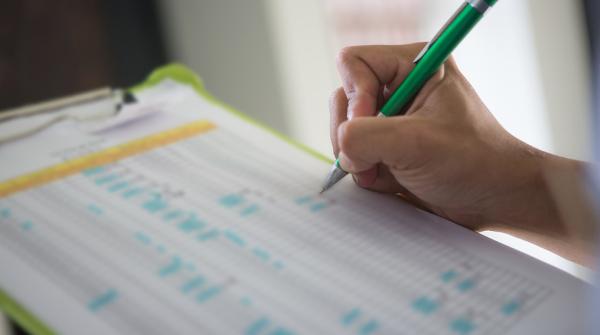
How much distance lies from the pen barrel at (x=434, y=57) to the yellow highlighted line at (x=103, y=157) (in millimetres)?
172

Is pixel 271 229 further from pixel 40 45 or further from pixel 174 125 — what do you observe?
pixel 40 45

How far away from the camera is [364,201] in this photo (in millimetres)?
429

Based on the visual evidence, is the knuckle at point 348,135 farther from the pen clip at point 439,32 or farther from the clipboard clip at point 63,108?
the clipboard clip at point 63,108

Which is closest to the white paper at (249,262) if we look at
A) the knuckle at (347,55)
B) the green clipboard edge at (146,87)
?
the green clipboard edge at (146,87)

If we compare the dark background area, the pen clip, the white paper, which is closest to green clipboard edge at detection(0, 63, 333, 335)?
the white paper

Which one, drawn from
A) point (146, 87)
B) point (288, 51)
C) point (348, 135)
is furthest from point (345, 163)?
point (288, 51)

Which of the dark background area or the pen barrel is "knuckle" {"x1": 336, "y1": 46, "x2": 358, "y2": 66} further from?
the dark background area

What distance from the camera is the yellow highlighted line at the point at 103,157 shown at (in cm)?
40

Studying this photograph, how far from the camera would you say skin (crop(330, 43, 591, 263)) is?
1.28 feet

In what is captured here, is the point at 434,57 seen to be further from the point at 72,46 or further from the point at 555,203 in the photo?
the point at 72,46

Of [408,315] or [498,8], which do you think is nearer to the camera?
[408,315]

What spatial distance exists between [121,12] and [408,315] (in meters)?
0.84

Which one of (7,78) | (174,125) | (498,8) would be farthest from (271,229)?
(498,8)

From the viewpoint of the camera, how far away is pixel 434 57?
0.42 metres
